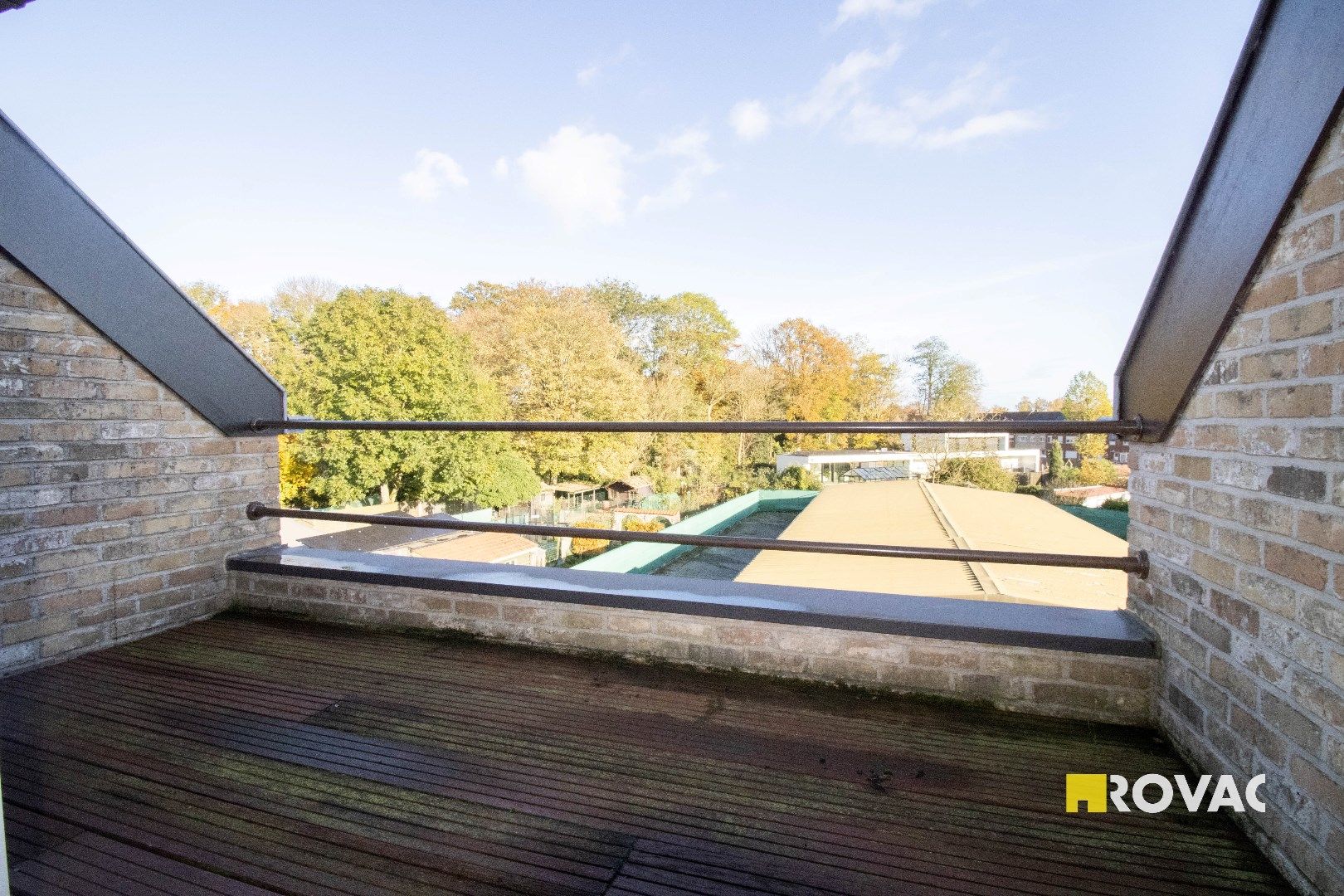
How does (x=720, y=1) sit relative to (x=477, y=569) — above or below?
above

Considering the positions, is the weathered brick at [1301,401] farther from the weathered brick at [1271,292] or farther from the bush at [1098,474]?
the bush at [1098,474]

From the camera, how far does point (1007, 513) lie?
387 inches

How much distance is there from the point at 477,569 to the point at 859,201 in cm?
3073

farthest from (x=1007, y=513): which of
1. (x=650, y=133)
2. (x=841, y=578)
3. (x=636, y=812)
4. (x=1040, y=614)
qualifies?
(x=650, y=133)

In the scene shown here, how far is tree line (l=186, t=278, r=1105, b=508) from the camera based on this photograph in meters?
16.3

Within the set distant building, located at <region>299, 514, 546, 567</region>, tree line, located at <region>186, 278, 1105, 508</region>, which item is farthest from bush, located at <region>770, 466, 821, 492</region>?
distant building, located at <region>299, 514, 546, 567</region>

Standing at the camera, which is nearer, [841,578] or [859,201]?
[841,578]

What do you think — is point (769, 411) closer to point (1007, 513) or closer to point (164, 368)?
point (1007, 513)

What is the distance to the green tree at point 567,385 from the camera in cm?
1898

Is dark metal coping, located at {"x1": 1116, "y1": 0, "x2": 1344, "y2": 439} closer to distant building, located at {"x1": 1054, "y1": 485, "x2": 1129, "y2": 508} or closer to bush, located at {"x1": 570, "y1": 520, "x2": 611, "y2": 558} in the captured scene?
bush, located at {"x1": 570, "y1": 520, "x2": 611, "y2": 558}

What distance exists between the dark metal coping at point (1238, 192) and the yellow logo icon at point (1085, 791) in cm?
73

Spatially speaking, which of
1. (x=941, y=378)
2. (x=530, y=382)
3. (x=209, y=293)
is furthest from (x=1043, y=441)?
(x=209, y=293)

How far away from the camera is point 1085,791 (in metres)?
1.21

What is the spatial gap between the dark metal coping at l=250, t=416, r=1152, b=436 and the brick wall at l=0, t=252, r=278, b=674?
20.2 inches
